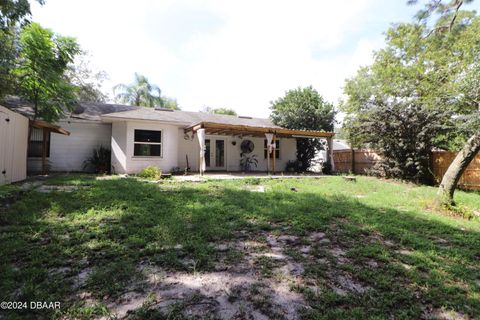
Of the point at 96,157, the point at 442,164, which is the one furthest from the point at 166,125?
the point at 442,164

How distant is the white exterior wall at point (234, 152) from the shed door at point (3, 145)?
7.59m

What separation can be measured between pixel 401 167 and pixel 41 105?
15498mm

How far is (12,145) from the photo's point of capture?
6648 mm

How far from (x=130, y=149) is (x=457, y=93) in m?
12.6

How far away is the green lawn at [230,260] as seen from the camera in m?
2.13

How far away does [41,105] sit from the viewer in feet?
31.4

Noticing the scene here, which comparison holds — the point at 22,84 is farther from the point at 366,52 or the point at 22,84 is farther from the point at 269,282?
the point at 366,52

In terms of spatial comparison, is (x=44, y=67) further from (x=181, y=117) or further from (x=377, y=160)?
(x=377, y=160)

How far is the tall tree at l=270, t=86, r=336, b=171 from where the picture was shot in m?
16.3

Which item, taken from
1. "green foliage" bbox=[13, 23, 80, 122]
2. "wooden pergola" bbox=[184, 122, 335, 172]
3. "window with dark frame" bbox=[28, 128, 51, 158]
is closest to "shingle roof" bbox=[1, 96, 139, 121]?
"window with dark frame" bbox=[28, 128, 51, 158]

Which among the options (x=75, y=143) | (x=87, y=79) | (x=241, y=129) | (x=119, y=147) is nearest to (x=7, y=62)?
(x=75, y=143)

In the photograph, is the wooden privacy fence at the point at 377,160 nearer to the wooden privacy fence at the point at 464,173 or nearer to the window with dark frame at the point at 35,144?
the wooden privacy fence at the point at 464,173

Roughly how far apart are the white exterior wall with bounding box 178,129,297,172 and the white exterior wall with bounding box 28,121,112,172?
12.4ft

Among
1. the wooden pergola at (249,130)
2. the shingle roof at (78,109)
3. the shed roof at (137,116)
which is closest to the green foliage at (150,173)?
the shed roof at (137,116)
